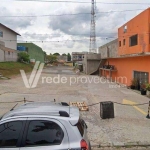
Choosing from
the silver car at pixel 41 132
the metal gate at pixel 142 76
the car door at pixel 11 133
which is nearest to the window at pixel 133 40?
the metal gate at pixel 142 76

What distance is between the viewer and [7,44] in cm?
4175

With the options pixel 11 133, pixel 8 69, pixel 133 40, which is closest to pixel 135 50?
pixel 133 40

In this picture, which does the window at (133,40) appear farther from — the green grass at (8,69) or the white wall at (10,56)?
the white wall at (10,56)

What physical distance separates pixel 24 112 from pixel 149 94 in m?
12.1

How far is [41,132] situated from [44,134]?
2.4 inches

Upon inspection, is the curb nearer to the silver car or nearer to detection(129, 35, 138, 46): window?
the silver car

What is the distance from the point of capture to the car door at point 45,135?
2.96m

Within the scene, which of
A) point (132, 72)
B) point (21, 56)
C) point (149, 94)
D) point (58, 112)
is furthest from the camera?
point (21, 56)

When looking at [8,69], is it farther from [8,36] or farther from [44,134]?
[44,134]

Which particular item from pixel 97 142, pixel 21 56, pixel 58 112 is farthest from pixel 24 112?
pixel 21 56

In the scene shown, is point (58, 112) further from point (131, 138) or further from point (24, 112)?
point (131, 138)

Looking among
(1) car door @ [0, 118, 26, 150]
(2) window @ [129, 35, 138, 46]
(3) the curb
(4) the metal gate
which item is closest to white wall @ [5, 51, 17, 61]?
(2) window @ [129, 35, 138, 46]

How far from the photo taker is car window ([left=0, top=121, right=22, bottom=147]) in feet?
9.91

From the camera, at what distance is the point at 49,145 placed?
2969mm
